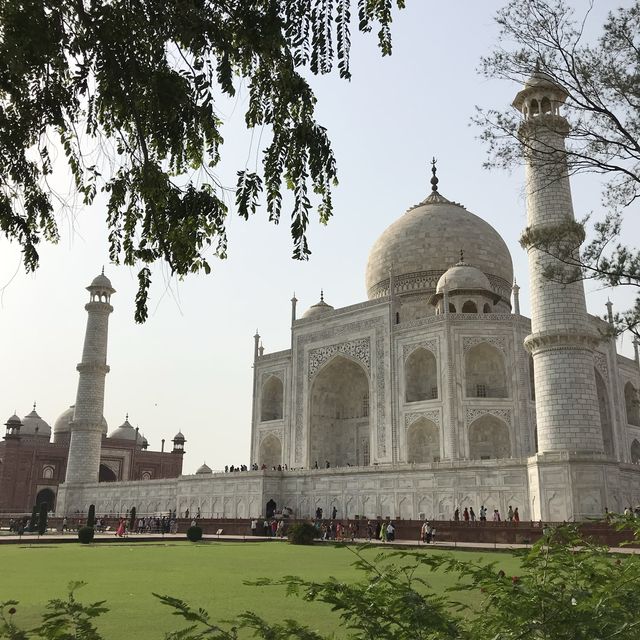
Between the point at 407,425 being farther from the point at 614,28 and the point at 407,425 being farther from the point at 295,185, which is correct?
the point at 295,185

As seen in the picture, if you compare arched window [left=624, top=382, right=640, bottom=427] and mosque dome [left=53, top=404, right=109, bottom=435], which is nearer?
arched window [left=624, top=382, right=640, bottom=427]

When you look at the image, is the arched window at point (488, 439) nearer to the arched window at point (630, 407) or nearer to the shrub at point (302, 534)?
the arched window at point (630, 407)

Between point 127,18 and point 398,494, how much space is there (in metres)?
18.7

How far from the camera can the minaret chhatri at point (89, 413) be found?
3090cm

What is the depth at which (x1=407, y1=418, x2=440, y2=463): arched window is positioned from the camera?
24.1m

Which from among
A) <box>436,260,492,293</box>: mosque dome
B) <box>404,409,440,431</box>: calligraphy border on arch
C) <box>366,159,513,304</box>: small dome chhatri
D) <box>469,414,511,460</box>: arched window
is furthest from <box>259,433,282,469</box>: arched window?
<box>436,260,492,293</box>: mosque dome

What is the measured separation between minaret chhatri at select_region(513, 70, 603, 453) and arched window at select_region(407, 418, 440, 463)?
24.5 feet

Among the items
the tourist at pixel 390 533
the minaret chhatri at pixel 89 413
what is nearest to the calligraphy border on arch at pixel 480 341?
the tourist at pixel 390 533

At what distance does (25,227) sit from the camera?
3.92m

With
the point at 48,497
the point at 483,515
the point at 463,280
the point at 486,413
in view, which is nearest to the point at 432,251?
the point at 463,280

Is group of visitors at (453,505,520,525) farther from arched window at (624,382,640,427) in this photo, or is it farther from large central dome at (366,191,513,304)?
large central dome at (366,191,513,304)

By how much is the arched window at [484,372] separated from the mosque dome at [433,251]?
5422mm

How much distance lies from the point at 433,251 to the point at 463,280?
4340mm

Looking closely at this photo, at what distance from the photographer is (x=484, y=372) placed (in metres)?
24.8
